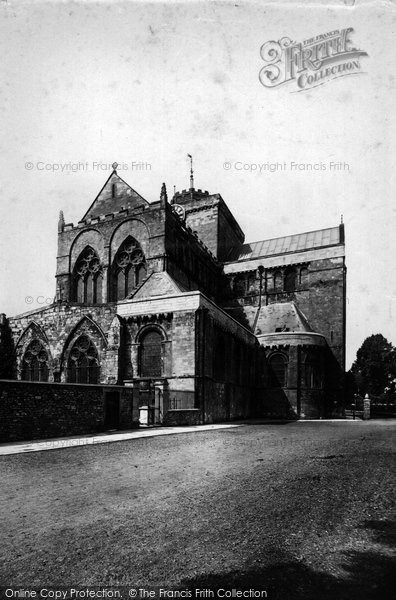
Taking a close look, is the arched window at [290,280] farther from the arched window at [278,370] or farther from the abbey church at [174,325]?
the arched window at [278,370]

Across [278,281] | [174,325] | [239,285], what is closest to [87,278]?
[174,325]

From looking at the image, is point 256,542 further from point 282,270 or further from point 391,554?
point 282,270

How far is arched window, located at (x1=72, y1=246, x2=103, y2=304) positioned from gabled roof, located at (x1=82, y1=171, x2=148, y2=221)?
10.7 ft

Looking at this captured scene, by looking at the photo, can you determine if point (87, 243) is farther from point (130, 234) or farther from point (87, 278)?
point (130, 234)

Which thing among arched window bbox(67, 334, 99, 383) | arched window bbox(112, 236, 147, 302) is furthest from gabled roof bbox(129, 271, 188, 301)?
arched window bbox(67, 334, 99, 383)

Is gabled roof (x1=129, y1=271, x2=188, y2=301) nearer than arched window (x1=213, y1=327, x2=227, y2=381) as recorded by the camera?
No

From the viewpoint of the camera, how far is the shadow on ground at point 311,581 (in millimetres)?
3273

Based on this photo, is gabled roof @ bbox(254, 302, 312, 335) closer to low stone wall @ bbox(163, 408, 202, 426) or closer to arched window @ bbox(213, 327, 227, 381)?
arched window @ bbox(213, 327, 227, 381)

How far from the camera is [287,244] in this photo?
1718 inches

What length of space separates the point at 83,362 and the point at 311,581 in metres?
24.5

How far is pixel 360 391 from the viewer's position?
66.9 m

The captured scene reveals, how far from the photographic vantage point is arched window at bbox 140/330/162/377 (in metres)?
23.6

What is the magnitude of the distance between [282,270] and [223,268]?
574cm

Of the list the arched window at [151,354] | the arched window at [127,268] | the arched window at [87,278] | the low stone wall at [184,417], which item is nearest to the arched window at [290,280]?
the arched window at [127,268]
